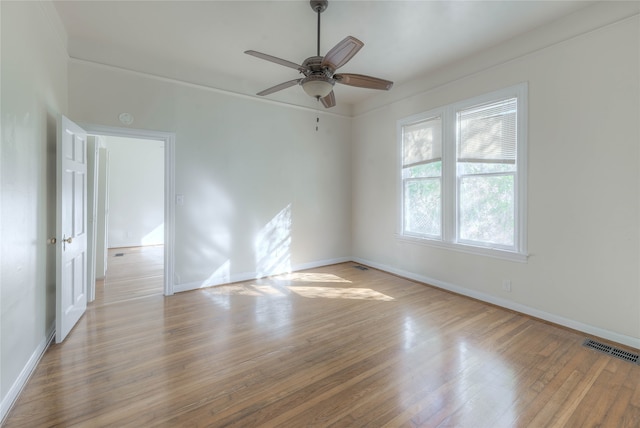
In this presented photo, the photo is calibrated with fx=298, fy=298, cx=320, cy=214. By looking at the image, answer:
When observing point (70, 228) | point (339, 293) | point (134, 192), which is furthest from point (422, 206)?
point (134, 192)

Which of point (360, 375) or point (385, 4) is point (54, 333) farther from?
point (385, 4)

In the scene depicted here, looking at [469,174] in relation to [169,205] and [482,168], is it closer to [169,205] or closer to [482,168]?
[482,168]

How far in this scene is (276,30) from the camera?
120 inches

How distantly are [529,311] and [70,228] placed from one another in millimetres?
4688

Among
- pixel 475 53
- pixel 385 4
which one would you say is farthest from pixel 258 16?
pixel 475 53

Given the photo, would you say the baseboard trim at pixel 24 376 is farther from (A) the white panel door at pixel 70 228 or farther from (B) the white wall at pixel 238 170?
(B) the white wall at pixel 238 170

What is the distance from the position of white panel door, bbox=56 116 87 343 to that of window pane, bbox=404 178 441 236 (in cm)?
410

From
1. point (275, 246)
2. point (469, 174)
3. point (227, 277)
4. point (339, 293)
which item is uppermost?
point (469, 174)

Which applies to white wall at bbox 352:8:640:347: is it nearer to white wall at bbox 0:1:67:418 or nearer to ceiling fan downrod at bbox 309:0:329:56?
ceiling fan downrod at bbox 309:0:329:56

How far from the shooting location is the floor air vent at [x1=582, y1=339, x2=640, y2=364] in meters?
2.37

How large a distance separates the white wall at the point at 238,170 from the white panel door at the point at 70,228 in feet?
2.25

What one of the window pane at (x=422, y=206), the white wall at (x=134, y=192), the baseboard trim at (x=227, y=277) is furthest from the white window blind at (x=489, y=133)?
the white wall at (x=134, y=192)

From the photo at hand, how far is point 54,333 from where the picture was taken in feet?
8.86

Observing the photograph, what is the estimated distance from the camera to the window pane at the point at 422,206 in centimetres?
421
